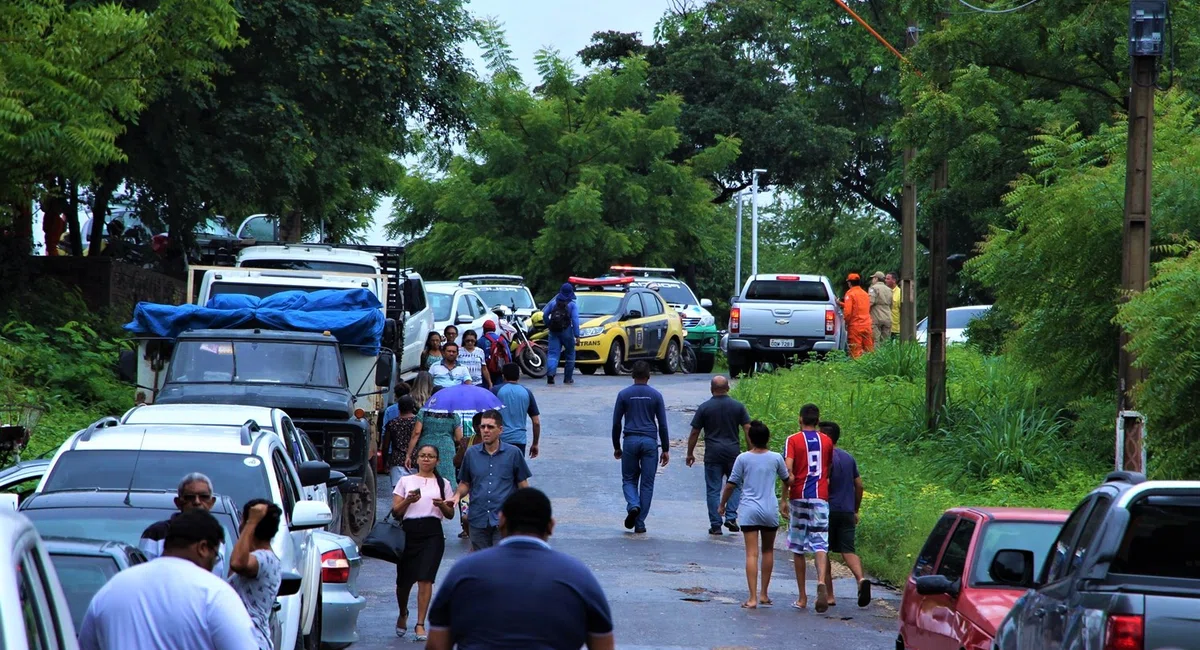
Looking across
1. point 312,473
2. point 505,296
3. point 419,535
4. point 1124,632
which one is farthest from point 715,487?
A: point 505,296

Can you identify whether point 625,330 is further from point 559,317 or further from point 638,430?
point 638,430

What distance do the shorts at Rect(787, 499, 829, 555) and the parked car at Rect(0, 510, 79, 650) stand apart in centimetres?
980

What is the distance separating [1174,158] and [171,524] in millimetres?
13896

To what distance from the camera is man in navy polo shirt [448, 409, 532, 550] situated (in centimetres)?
1317

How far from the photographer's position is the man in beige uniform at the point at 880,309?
1347 inches

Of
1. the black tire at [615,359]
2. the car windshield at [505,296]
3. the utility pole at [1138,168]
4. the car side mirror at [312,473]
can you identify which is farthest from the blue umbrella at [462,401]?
the car windshield at [505,296]

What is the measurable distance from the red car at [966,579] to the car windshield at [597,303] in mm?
22627

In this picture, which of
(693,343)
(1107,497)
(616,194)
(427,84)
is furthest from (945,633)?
(616,194)

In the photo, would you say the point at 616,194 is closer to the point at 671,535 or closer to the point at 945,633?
the point at 671,535

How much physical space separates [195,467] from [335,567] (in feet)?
4.19

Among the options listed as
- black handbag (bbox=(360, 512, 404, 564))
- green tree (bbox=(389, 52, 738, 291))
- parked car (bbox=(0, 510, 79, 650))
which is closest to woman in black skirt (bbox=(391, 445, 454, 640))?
black handbag (bbox=(360, 512, 404, 564))

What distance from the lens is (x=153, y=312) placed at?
17969mm

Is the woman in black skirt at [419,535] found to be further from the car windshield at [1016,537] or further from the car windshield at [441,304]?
the car windshield at [441,304]

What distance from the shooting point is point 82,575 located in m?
7.46
